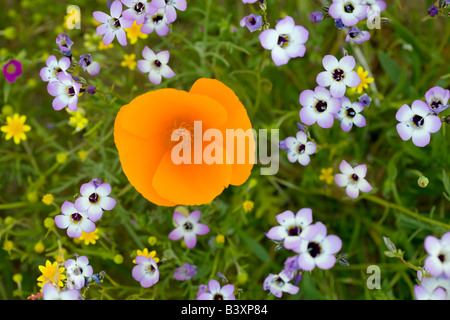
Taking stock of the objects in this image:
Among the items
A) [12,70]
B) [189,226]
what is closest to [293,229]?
[189,226]

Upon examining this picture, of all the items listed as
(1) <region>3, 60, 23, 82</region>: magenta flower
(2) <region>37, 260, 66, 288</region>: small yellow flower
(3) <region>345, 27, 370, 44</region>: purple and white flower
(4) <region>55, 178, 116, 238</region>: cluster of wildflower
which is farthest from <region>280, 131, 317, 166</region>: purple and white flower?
(1) <region>3, 60, 23, 82</region>: magenta flower

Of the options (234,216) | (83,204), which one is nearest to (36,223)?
(83,204)

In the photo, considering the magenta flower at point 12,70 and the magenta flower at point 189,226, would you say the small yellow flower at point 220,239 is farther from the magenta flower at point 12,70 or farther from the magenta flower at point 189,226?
the magenta flower at point 12,70

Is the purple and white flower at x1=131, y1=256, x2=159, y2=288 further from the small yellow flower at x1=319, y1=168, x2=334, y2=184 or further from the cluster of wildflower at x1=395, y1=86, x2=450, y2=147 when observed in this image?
the cluster of wildflower at x1=395, y1=86, x2=450, y2=147

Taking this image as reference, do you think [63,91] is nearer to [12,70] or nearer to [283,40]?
[12,70]

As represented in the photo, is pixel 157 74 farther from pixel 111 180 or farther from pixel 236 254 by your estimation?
pixel 236 254

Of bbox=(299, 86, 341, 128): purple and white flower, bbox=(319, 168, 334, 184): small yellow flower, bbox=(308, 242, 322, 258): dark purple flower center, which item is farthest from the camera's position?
bbox=(319, 168, 334, 184): small yellow flower

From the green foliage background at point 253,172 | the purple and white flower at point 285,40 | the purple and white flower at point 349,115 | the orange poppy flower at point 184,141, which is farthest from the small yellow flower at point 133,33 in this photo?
the purple and white flower at point 349,115
